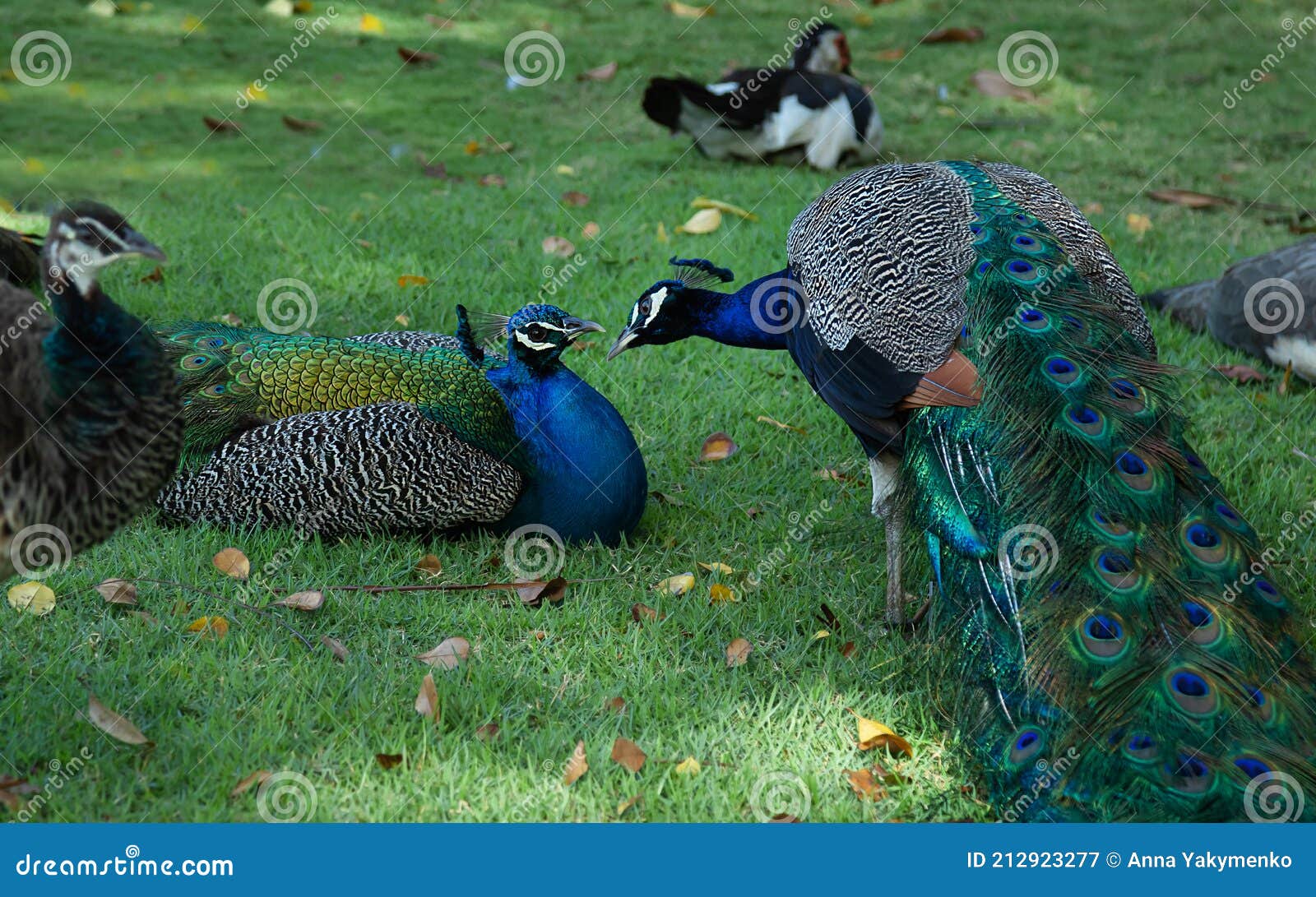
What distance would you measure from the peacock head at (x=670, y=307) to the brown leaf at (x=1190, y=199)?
14.8 ft

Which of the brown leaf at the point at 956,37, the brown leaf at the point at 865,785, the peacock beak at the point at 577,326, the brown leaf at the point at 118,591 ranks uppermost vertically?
the brown leaf at the point at 956,37

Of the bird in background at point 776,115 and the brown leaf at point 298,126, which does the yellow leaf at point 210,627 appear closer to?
the bird in background at point 776,115

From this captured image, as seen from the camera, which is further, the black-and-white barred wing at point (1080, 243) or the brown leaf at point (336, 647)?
the black-and-white barred wing at point (1080, 243)

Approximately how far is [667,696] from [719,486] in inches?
56.9

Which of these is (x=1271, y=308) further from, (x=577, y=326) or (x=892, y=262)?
(x=577, y=326)

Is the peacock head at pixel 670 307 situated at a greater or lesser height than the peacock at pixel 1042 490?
lesser

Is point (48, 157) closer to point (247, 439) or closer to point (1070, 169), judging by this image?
point (247, 439)

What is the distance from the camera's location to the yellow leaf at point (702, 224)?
715cm

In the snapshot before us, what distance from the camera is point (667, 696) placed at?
3.66 meters

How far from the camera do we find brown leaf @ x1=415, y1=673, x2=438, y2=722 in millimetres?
3531

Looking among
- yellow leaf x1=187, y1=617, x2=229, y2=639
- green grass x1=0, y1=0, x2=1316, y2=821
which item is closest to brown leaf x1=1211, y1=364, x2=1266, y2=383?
green grass x1=0, y1=0, x2=1316, y2=821

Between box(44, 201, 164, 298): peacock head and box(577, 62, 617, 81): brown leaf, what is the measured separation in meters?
7.14

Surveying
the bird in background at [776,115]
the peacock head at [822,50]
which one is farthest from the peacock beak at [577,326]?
the peacock head at [822,50]

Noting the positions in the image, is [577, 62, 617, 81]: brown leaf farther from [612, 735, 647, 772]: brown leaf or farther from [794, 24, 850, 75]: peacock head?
[612, 735, 647, 772]: brown leaf
